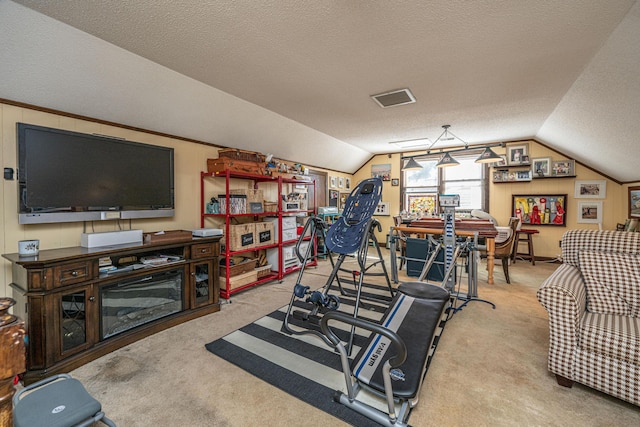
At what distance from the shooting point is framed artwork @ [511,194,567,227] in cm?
550

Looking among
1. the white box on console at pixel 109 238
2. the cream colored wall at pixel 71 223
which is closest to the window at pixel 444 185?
the cream colored wall at pixel 71 223

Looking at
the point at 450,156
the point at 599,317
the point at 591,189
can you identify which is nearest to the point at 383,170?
the point at 450,156

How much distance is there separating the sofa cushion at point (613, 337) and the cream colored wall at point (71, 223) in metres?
4.13

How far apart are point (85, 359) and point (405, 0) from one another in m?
3.56

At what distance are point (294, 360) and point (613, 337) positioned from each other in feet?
7.12

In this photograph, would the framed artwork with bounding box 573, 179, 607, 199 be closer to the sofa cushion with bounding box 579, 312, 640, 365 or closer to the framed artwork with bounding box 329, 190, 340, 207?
the sofa cushion with bounding box 579, 312, 640, 365

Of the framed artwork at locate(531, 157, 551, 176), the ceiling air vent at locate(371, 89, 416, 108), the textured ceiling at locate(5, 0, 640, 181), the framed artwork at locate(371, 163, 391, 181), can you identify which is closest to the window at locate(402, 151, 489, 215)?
the framed artwork at locate(371, 163, 391, 181)

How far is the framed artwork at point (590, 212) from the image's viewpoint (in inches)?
205

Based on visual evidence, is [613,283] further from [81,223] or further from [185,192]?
[81,223]

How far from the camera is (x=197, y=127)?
3541 millimetres

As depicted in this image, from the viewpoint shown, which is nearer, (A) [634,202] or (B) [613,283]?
(B) [613,283]

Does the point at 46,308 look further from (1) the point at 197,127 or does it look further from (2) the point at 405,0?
(2) the point at 405,0

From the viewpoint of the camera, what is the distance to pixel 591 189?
5238mm

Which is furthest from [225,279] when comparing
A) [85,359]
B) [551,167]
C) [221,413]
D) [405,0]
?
[551,167]
